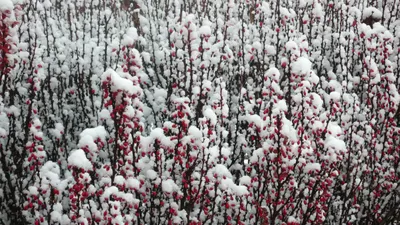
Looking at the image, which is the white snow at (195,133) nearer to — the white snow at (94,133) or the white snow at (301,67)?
the white snow at (94,133)

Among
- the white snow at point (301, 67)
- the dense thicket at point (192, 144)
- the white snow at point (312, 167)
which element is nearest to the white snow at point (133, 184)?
the dense thicket at point (192, 144)

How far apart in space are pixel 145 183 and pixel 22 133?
5.57 feet

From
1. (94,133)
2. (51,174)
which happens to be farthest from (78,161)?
(51,174)

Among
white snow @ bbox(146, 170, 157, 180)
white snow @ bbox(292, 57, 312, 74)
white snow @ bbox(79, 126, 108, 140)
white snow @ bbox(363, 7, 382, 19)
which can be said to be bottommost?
white snow @ bbox(146, 170, 157, 180)

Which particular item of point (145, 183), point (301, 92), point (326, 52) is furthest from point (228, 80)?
point (145, 183)

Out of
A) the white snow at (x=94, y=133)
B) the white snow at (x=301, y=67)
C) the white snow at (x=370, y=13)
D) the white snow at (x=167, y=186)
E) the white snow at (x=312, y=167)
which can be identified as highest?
the white snow at (x=370, y=13)

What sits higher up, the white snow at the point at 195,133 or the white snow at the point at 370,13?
the white snow at the point at 370,13

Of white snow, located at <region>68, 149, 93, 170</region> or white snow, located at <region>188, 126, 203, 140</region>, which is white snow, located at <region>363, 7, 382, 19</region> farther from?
white snow, located at <region>68, 149, 93, 170</region>

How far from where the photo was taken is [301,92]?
331 cm

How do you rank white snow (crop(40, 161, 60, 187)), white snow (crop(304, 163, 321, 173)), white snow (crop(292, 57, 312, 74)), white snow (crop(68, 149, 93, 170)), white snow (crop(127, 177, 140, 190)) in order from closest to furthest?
white snow (crop(68, 149, 93, 170))
white snow (crop(127, 177, 140, 190))
white snow (crop(40, 161, 60, 187))
white snow (crop(304, 163, 321, 173))
white snow (crop(292, 57, 312, 74))

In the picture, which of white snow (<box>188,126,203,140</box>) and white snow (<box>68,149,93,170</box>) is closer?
white snow (<box>68,149,93,170</box>)

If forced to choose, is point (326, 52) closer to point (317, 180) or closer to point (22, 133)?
point (317, 180)

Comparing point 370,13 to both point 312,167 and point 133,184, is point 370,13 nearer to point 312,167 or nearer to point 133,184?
point 312,167

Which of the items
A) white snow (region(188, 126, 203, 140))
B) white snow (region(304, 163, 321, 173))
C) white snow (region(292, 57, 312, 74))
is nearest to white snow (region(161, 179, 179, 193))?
white snow (region(188, 126, 203, 140))
